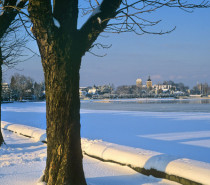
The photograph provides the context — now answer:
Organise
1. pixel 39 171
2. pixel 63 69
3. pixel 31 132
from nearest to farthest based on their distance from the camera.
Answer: pixel 63 69, pixel 39 171, pixel 31 132

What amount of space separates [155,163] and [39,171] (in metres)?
2.50

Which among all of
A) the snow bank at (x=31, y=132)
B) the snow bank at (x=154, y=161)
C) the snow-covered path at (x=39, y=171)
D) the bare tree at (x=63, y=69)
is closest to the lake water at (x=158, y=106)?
the snow bank at (x=31, y=132)

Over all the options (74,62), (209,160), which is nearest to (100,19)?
(74,62)

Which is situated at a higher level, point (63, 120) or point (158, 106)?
point (63, 120)

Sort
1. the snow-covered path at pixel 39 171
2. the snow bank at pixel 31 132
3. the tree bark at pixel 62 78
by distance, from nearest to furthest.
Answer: the tree bark at pixel 62 78 → the snow-covered path at pixel 39 171 → the snow bank at pixel 31 132

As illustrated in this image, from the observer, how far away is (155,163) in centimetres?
499

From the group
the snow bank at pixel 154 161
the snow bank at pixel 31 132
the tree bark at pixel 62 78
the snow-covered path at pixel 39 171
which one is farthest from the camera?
the snow bank at pixel 31 132

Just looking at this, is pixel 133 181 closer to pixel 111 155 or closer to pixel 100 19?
pixel 111 155

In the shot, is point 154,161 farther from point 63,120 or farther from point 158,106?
point 158,106

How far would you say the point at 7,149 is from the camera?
779cm

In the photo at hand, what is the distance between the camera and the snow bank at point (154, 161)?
14.1 feet

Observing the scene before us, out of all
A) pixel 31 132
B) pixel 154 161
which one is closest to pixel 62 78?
pixel 154 161

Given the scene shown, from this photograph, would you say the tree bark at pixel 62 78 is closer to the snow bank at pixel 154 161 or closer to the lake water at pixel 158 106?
the snow bank at pixel 154 161

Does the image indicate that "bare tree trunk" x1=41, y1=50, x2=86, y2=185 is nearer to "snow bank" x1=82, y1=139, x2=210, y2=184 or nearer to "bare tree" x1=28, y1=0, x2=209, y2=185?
"bare tree" x1=28, y1=0, x2=209, y2=185
